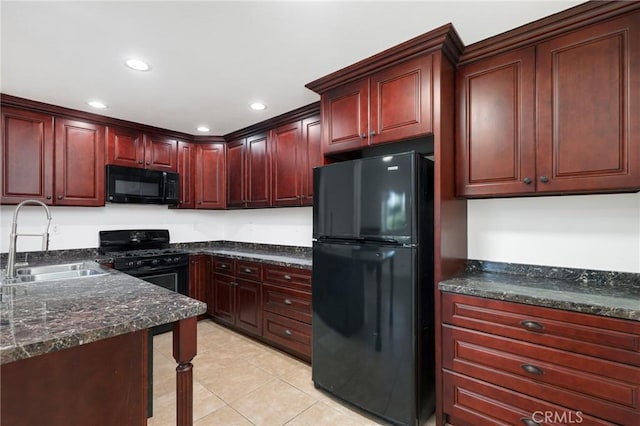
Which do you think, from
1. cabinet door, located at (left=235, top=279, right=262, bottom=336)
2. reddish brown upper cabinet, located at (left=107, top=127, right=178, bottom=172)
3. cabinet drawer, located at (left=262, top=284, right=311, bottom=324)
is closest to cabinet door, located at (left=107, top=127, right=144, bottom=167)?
reddish brown upper cabinet, located at (left=107, top=127, right=178, bottom=172)

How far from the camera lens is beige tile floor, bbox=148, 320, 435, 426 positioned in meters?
1.97

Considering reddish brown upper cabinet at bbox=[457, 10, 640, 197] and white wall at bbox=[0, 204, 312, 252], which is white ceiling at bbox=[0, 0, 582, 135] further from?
white wall at bbox=[0, 204, 312, 252]

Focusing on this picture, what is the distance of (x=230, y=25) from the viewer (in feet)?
5.62

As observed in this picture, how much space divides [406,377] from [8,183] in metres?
3.61

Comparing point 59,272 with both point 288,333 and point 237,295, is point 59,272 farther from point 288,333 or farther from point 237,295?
point 288,333

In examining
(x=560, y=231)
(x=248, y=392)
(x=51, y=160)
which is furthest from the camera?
(x=51, y=160)

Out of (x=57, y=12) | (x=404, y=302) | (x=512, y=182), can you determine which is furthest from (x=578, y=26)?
(x=57, y=12)

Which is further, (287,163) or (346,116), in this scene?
(287,163)

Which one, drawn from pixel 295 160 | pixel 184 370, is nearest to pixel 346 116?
pixel 295 160

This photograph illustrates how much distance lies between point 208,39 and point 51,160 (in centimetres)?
226

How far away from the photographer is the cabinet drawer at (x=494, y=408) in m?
1.49

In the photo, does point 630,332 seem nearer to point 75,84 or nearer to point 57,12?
point 57,12

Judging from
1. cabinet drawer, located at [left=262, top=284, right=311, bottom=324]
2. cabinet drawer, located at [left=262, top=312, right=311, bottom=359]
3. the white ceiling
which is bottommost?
cabinet drawer, located at [left=262, top=312, right=311, bottom=359]

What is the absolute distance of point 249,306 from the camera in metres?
3.20
